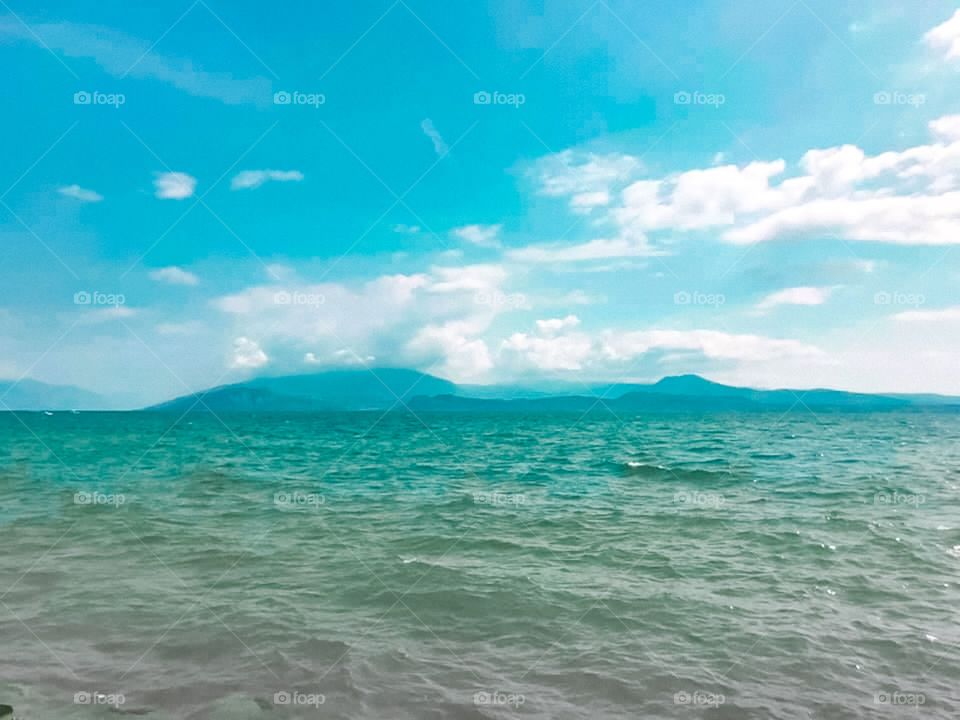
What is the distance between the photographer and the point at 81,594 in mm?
11500

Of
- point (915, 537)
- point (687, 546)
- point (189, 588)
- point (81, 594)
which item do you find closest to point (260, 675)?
point (189, 588)
